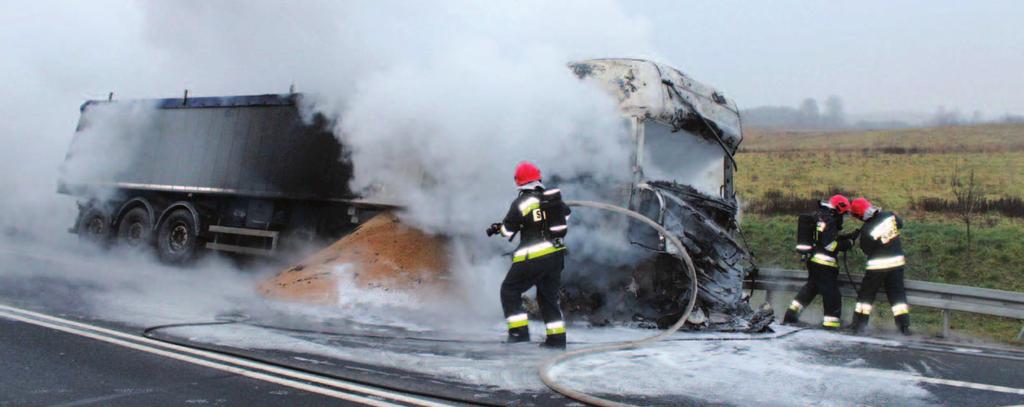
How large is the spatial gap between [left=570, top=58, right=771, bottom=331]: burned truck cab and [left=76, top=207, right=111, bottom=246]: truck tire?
833 cm

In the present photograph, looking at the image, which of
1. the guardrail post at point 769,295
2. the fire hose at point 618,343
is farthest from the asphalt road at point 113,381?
the guardrail post at point 769,295

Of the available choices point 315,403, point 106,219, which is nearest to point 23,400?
point 315,403

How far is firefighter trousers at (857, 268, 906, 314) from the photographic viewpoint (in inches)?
300

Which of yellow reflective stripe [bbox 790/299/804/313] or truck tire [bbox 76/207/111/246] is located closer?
yellow reflective stripe [bbox 790/299/804/313]

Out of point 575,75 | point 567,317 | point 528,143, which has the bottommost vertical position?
point 567,317

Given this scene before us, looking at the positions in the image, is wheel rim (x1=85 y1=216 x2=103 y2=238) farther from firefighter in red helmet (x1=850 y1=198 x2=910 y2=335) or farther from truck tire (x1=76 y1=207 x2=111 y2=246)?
firefighter in red helmet (x1=850 y1=198 x2=910 y2=335)

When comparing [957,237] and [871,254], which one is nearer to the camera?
[871,254]

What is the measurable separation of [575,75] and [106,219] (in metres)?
8.37

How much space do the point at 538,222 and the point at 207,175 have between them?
21.0ft

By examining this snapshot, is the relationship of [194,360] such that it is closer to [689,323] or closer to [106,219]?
[689,323]

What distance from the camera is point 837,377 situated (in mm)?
4809

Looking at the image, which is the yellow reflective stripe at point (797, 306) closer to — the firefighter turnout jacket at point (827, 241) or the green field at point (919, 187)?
the firefighter turnout jacket at point (827, 241)

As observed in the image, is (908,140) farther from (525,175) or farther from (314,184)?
(525,175)

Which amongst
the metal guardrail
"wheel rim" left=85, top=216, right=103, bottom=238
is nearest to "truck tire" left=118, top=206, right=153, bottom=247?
"wheel rim" left=85, top=216, right=103, bottom=238
